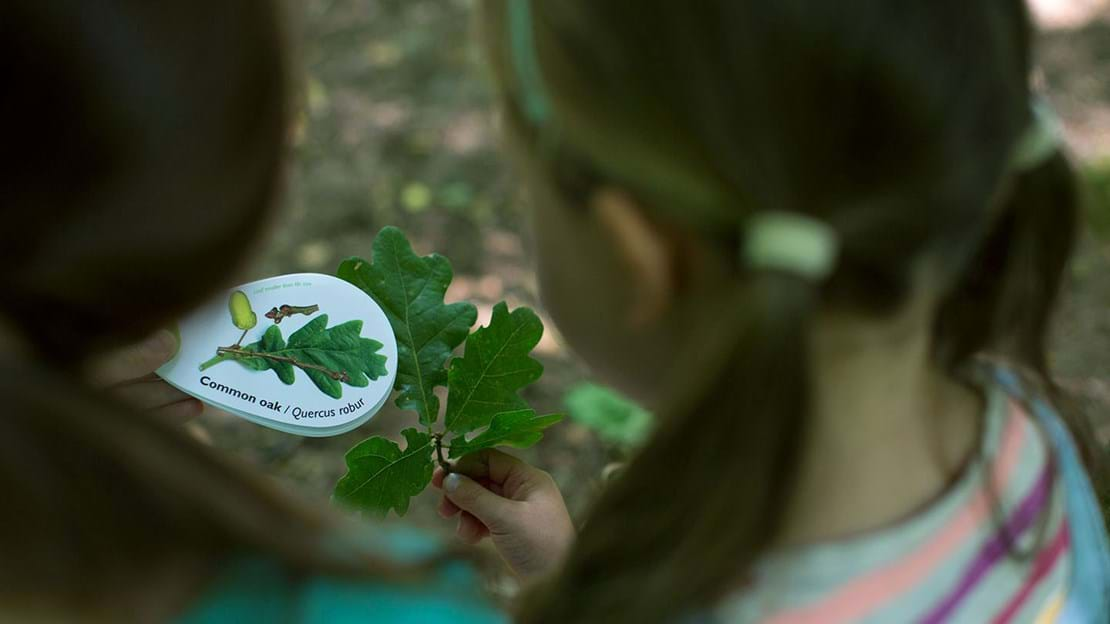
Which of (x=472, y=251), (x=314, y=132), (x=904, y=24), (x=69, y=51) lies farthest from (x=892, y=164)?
(x=314, y=132)

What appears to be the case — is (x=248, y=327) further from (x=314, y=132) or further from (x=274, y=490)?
(x=314, y=132)

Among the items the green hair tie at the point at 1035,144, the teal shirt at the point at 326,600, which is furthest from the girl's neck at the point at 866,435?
the teal shirt at the point at 326,600

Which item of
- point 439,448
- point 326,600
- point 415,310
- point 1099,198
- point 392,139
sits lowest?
point 326,600

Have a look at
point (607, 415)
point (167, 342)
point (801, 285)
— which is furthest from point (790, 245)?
point (607, 415)

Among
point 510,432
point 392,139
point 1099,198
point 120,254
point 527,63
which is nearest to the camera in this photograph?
point 120,254

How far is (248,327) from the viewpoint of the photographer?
40.4 inches

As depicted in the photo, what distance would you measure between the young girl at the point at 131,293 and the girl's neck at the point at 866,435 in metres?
0.29

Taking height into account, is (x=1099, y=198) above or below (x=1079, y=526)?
above

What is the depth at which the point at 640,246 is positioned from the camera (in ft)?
2.14

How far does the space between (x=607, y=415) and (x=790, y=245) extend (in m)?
1.41

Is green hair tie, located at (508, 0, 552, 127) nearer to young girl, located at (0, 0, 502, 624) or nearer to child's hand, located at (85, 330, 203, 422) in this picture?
young girl, located at (0, 0, 502, 624)

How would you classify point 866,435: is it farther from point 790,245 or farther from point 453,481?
point 453,481

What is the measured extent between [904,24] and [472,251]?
1.85 metres

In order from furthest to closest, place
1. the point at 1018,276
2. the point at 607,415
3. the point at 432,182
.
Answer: the point at 432,182 < the point at 607,415 < the point at 1018,276
